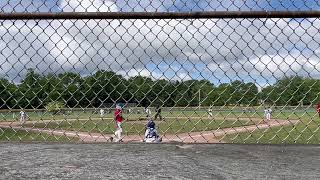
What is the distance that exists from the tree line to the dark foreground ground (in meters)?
0.82

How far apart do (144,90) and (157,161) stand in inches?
53.1

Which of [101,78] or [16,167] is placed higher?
[101,78]

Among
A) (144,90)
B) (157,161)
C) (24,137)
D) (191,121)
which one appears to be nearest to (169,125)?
(191,121)

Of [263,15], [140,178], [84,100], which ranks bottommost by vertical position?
[140,178]

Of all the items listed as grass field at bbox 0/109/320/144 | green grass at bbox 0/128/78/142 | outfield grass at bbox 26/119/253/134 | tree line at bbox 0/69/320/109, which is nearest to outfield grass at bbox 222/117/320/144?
grass field at bbox 0/109/320/144

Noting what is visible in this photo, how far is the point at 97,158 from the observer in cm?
225

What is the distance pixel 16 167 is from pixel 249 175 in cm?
107

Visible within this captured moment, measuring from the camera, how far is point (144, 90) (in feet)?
11.4

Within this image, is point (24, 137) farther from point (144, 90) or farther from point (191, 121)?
point (144, 90)

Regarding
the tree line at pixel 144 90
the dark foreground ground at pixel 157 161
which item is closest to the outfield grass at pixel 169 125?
the tree line at pixel 144 90

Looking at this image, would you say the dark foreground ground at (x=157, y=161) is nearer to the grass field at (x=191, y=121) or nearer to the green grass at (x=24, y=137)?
the green grass at (x=24, y=137)

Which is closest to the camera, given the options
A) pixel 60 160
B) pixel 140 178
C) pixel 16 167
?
pixel 140 178

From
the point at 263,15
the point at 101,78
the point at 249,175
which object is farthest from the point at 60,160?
the point at 263,15

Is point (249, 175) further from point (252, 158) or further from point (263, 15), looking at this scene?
point (263, 15)
